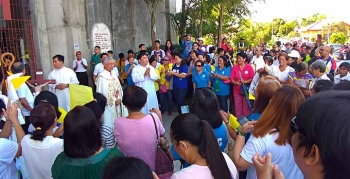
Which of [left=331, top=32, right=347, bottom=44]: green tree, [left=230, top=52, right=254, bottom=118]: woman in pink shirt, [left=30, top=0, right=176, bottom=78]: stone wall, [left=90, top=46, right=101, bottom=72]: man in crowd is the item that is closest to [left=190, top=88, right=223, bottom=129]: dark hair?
[left=230, top=52, right=254, bottom=118]: woman in pink shirt

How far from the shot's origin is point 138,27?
44.9ft

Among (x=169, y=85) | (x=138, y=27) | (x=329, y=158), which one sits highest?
(x=138, y=27)

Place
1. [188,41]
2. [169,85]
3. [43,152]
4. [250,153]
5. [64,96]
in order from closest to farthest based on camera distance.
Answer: [250,153] < [43,152] < [64,96] < [169,85] < [188,41]

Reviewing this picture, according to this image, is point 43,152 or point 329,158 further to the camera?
point 43,152

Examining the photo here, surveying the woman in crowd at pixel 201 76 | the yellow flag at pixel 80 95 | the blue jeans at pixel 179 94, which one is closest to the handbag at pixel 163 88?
the blue jeans at pixel 179 94

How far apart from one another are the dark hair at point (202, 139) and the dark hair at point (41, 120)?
3.57ft

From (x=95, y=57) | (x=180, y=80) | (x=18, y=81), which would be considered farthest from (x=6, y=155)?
(x=95, y=57)

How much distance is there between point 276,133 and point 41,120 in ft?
6.05

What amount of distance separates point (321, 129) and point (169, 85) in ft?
22.9

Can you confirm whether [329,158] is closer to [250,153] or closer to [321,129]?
[321,129]

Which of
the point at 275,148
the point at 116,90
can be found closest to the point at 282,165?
the point at 275,148

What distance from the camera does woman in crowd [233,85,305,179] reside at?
2240 millimetres

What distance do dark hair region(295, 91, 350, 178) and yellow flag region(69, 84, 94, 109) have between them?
3288 mm

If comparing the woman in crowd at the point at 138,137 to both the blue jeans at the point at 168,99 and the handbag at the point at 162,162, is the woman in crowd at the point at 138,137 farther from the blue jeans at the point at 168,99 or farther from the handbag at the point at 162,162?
the blue jeans at the point at 168,99
